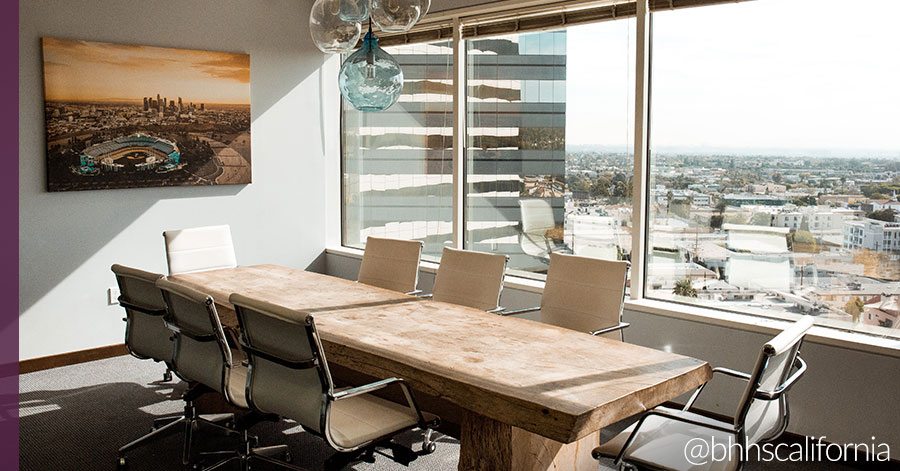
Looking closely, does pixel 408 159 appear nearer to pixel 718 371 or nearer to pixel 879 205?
pixel 879 205

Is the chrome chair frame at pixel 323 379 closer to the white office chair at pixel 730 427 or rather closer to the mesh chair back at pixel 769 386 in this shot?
the white office chair at pixel 730 427

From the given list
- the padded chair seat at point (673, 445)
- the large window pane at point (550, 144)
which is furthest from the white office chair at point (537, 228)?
the padded chair seat at point (673, 445)

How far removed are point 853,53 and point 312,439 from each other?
348cm

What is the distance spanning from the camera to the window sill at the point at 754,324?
12.4 feet

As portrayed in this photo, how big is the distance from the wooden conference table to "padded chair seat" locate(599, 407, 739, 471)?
19 centimetres

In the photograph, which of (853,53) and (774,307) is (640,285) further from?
(853,53)

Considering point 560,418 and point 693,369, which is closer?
point 560,418

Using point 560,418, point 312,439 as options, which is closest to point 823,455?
point 560,418

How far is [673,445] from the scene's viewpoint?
2801 millimetres

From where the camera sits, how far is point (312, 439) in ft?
13.3

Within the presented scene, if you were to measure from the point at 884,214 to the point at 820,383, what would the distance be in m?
0.93

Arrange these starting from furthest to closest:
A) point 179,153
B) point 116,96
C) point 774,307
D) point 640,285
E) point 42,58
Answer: point 179,153, point 116,96, point 42,58, point 640,285, point 774,307

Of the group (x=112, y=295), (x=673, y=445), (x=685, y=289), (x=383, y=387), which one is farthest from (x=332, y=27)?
(x=112, y=295)

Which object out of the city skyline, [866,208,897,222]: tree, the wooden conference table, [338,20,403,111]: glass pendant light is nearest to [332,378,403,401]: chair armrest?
the wooden conference table
